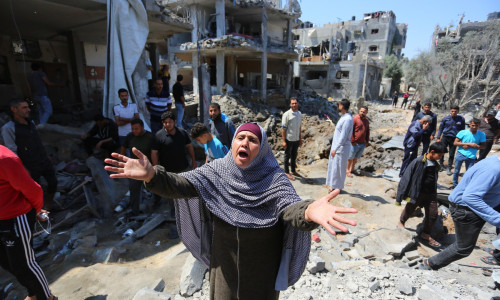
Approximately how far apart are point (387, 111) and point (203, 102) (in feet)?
77.9

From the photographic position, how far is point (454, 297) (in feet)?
9.17

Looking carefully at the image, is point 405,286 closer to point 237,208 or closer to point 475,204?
point 475,204

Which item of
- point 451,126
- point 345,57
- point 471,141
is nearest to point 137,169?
point 471,141

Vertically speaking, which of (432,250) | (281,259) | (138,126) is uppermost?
(138,126)

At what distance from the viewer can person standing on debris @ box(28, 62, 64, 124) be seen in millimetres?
6062

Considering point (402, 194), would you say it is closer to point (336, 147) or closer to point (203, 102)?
point (336, 147)

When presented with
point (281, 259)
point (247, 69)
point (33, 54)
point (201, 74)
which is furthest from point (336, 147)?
point (247, 69)

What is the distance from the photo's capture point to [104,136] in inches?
214

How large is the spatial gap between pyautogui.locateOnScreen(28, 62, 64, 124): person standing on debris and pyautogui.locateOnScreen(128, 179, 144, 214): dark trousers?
3.74 m

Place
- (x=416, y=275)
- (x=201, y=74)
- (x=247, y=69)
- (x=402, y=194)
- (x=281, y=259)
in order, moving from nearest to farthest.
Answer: (x=281, y=259) → (x=416, y=275) → (x=402, y=194) → (x=201, y=74) → (x=247, y=69)

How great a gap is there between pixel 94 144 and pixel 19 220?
12.0 ft

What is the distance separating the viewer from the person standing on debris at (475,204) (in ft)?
9.07

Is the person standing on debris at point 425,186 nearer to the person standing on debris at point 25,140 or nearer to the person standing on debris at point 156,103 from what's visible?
the person standing on debris at point 156,103

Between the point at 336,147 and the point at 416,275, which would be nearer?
the point at 416,275
